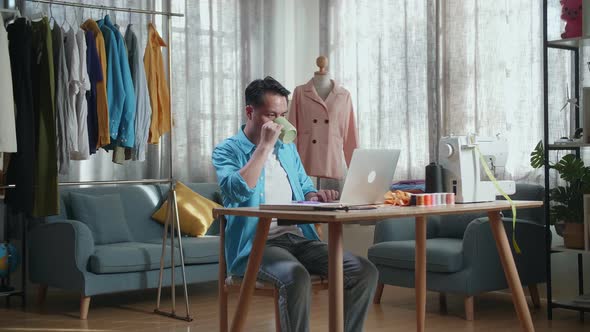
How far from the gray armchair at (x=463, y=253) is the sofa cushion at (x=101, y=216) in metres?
1.62

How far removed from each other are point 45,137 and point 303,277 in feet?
7.97

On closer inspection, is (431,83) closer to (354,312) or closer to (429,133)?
(429,133)

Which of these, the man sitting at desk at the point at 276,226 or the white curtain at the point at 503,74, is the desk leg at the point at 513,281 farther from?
the white curtain at the point at 503,74

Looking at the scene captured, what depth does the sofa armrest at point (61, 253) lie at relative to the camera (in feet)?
16.0

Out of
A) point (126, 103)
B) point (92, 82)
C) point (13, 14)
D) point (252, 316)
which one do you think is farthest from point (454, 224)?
point (13, 14)

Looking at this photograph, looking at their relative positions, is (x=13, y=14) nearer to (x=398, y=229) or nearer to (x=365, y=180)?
(x=398, y=229)

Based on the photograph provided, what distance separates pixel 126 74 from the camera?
506 cm

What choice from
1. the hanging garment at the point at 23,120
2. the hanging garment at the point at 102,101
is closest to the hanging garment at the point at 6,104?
the hanging garment at the point at 23,120

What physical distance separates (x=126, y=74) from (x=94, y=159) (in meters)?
1.07

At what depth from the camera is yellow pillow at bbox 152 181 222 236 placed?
18.6ft

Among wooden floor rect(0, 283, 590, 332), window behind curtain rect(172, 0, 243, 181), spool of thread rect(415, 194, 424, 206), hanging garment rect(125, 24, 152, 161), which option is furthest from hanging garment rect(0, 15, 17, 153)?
spool of thread rect(415, 194, 424, 206)

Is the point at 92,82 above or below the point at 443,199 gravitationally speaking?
above

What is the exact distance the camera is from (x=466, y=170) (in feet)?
11.0

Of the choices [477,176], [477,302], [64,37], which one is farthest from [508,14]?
[64,37]
